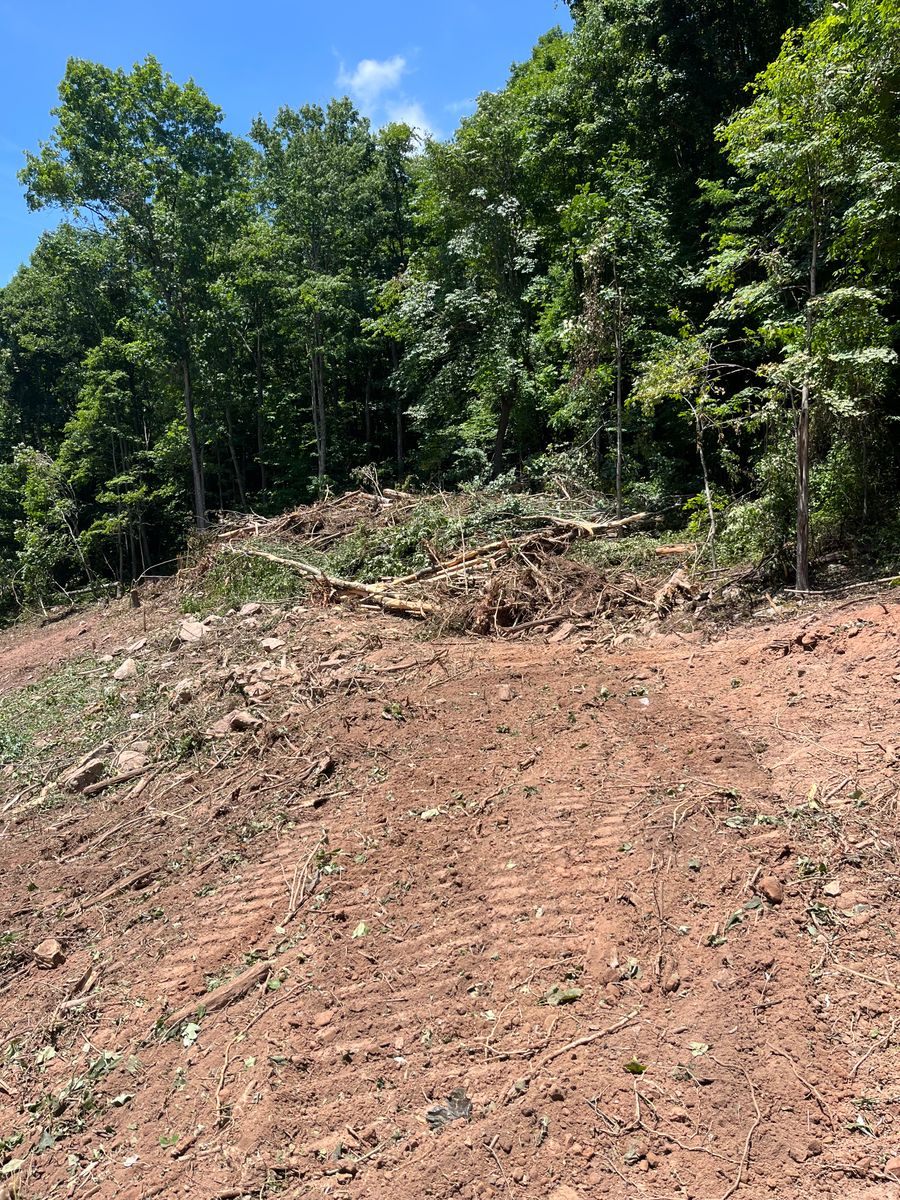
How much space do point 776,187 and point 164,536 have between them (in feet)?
78.5

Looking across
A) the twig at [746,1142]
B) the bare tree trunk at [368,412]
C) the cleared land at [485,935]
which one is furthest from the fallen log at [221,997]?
the bare tree trunk at [368,412]

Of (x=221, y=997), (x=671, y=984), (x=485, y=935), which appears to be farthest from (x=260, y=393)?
(x=671, y=984)

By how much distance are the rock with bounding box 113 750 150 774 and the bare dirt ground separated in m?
0.19

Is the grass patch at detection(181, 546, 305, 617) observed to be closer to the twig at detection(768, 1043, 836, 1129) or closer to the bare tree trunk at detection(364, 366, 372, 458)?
the twig at detection(768, 1043, 836, 1129)

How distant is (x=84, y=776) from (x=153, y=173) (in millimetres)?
17423

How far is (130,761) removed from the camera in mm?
6484

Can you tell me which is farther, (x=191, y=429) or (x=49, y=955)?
(x=191, y=429)

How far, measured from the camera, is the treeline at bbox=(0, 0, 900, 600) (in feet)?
23.1

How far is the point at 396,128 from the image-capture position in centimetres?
2233

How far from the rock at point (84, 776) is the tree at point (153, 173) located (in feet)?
44.9

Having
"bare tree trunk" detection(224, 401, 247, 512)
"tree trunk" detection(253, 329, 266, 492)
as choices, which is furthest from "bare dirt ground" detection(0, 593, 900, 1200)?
"tree trunk" detection(253, 329, 266, 492)

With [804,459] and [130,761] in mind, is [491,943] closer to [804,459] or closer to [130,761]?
[130,761]

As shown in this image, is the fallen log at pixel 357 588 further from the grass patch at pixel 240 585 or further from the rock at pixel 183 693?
the rock at pixel 183 693

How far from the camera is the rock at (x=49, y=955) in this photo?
4.31 metres
